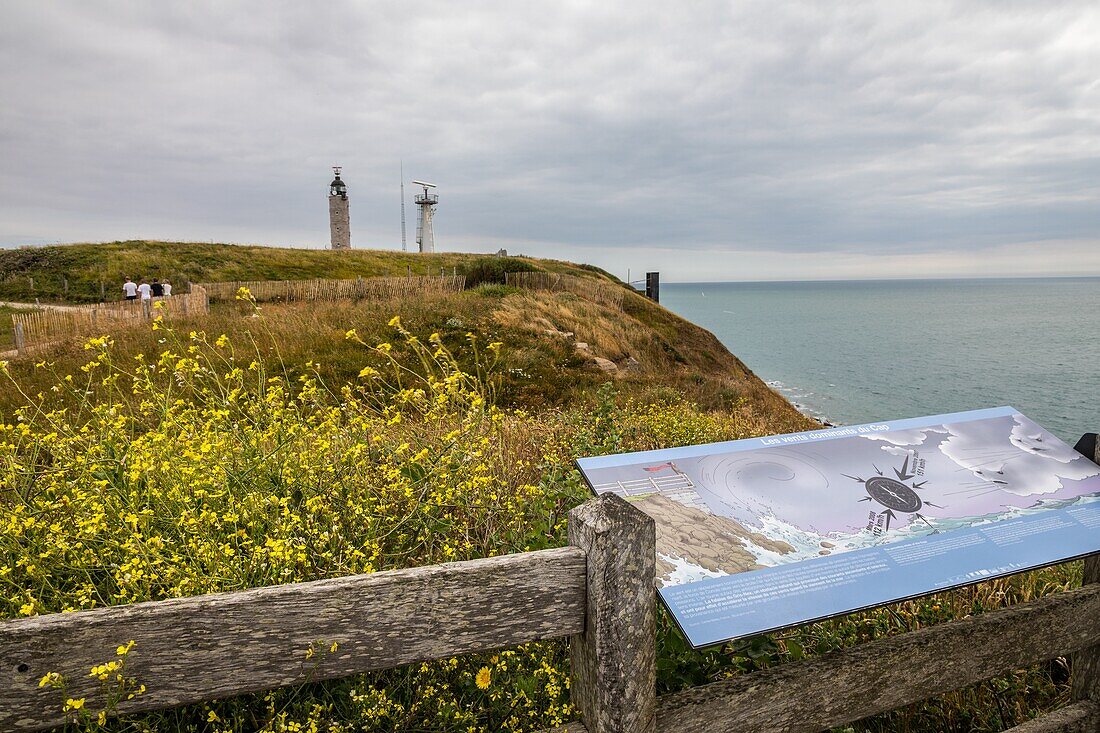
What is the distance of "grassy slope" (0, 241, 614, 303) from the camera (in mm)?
31172

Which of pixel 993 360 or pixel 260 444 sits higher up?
pixel 260 444

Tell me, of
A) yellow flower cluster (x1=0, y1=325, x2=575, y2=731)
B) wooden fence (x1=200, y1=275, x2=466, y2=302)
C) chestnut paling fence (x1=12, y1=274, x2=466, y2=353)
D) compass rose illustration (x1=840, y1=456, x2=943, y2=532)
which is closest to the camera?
yellow flower cluster (x1=0, y1=325, x2=575, y2=731)

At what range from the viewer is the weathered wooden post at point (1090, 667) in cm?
313

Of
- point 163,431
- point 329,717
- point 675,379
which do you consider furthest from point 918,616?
point 675,379

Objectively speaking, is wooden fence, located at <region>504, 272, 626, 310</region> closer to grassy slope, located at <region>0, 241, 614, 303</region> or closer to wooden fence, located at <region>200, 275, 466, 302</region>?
wooden fence, located at <region>200, 275, 466, 302</region>

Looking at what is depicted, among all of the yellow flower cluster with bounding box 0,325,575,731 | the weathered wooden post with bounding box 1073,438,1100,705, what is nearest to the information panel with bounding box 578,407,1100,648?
the weathered wooden post with bounding box 1073,438,1100,705

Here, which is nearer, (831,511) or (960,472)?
(831,511)

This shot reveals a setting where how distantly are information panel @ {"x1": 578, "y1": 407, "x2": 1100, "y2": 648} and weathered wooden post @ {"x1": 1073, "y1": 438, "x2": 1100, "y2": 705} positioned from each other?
19.7 inches

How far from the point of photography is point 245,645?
5.55ft

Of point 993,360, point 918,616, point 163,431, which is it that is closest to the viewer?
point 163,431

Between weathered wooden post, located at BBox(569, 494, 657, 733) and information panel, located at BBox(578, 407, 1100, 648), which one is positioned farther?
information panel, located at BBox(578, 407, 1100, 648)

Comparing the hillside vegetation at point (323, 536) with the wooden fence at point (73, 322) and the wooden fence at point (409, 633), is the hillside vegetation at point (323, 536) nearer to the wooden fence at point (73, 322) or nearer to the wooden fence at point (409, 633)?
the wooden fence at point (409, 633)

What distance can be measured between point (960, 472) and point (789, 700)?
163 cm

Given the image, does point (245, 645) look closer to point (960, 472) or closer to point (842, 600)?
point (842, 600)
